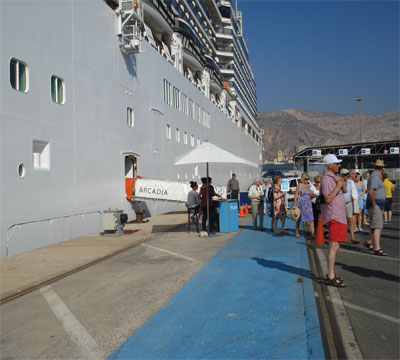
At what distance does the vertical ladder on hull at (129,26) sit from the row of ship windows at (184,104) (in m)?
5.84

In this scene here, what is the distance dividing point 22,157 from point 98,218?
4202mm

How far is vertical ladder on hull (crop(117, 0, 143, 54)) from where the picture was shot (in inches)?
618

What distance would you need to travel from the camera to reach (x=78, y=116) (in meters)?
12.3

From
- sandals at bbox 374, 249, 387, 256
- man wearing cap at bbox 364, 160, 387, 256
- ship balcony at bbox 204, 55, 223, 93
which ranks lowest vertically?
sandals at bbox 374, 249, 387, 256

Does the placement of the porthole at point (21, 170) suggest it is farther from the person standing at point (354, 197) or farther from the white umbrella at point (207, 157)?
the person standing at point (354, 197)

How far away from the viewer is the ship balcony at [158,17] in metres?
21.1

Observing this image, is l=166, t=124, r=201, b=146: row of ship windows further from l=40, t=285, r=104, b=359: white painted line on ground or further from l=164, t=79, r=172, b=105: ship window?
l=40, t=285, r=104, b=359: white painted line on ground

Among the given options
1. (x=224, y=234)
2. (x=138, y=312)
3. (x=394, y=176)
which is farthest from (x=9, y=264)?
(x=394, y=176)

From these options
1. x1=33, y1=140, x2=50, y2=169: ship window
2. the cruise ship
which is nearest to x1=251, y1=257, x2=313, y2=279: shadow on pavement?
the cruise ship

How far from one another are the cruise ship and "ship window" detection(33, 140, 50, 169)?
0.03m

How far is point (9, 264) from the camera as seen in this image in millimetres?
8055

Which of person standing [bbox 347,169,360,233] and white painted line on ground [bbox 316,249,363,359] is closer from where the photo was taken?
white painted line on ground [bbox 316,249,363,359]

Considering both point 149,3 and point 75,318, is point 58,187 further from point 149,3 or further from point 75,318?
point 149,3

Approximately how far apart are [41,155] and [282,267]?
697 cm
